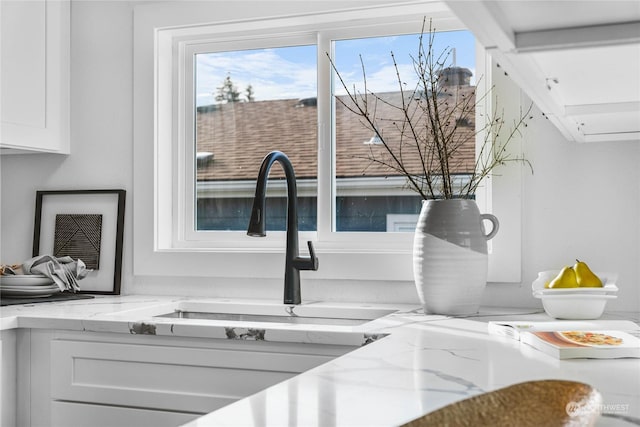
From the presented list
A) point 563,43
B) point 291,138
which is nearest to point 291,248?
point 291,138

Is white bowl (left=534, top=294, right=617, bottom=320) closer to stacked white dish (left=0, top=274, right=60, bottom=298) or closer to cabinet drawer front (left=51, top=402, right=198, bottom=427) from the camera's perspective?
cabinet drawer front (left=51, top=402, right=198, bottom=427)

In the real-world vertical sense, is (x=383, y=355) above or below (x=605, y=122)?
below

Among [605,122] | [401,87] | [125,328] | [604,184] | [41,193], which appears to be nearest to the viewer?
[605,122]

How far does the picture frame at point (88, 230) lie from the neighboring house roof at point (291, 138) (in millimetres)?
332

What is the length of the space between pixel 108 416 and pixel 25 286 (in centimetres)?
62

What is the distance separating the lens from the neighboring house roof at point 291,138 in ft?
7.44

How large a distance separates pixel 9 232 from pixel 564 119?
6.53 ft

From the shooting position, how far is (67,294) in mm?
2408

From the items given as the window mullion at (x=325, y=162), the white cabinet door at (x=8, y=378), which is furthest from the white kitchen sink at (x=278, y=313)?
the white cabinet door at (x=8, y=378)

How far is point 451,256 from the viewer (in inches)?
71.6

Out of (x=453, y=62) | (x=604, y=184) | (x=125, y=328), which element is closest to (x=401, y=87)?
(x=453, y=62)

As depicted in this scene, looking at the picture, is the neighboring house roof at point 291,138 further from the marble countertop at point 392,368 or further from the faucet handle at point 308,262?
the marble countertop at point 392,368

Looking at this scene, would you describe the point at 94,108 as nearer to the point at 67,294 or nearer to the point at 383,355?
the point at 67,294

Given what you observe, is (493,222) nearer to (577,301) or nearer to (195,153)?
(577,301)
